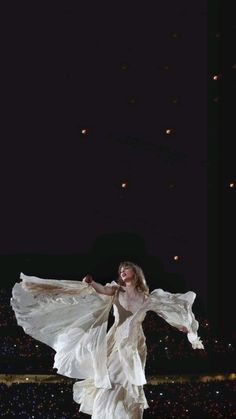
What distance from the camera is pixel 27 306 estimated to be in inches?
185

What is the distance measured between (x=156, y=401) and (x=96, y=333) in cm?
112

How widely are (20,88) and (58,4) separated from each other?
21.4 inches

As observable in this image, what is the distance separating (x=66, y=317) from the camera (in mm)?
4727

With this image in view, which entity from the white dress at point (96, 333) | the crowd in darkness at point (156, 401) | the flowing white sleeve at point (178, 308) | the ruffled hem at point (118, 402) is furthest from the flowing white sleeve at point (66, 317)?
the crowd in darkness at point (156, 401)

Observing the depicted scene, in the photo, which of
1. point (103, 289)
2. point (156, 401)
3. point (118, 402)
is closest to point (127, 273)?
point (103, 289)

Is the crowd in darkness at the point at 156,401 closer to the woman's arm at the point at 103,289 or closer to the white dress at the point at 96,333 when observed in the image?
the white dress at the point at 96,333

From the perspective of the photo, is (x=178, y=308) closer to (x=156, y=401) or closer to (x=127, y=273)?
(x=127, y=273)

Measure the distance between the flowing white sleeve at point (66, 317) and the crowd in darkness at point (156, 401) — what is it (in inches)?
34.2

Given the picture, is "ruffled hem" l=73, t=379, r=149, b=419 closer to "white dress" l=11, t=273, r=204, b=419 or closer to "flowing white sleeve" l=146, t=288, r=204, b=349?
"white dress" l=11, t=273, r=204, b=419

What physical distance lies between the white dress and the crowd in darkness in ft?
2.53

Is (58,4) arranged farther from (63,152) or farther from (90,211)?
(90,211)

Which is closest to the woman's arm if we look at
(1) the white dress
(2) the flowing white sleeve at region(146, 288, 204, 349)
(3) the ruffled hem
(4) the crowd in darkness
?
(1) the white dress

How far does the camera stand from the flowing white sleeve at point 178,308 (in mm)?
4578

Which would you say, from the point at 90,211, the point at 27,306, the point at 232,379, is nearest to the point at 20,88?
the point at 90,211
